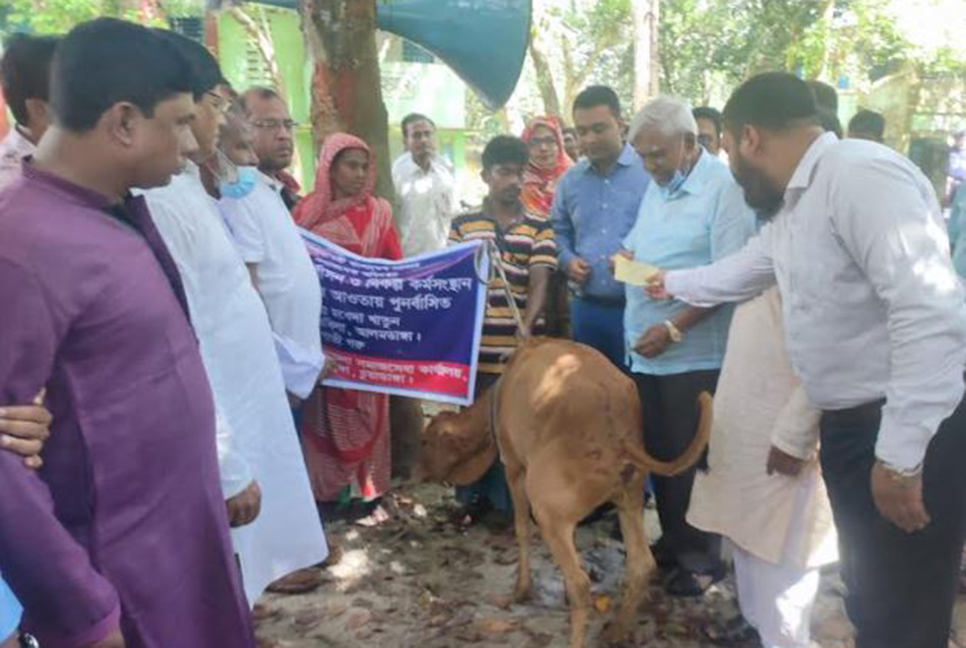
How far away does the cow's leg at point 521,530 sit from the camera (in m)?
4.00

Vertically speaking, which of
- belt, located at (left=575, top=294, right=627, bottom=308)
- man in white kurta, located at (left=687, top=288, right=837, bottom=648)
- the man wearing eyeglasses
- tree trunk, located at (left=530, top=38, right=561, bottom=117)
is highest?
tree trunk, located at (left=530, top=38, right=561, bottom=117)

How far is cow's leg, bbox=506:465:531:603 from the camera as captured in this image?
4.00m

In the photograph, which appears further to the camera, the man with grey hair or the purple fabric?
the man with grey hair

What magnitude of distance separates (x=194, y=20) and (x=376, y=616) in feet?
59.9

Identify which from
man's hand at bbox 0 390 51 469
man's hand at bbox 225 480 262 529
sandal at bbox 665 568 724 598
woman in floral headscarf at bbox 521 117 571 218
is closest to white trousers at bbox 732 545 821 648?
sandal at bbox 665 568 724 598

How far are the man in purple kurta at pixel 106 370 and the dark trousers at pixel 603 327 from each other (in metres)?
2.89

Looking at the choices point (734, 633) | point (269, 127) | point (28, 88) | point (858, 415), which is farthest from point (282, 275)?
point (734, 633)

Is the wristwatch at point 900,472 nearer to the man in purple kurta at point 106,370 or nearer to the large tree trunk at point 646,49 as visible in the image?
the man in purple kurta at point 106,370

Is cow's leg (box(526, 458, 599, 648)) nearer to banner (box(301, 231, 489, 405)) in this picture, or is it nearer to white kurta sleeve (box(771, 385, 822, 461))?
white kurta sleeve (box(771, 385, 822, 461))

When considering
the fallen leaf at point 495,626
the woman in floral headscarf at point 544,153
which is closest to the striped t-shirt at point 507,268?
the fallen leaf at point 495,626

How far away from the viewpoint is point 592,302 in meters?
4.62

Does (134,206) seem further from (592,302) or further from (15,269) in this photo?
(592,302)

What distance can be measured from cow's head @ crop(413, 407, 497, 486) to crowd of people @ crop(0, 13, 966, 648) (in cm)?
34

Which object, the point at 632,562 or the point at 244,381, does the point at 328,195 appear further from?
the point at 632,562
